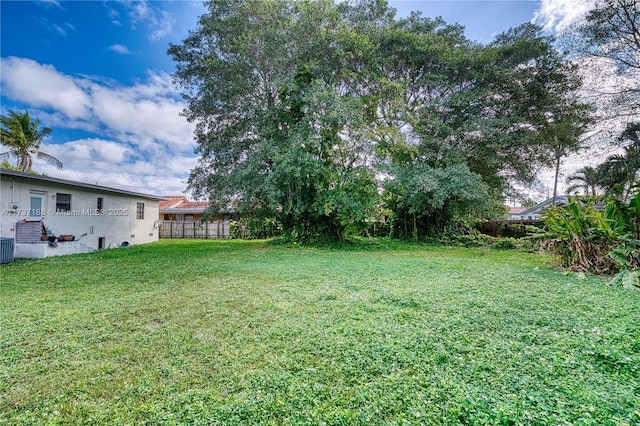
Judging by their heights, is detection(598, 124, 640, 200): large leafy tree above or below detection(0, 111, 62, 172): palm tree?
below

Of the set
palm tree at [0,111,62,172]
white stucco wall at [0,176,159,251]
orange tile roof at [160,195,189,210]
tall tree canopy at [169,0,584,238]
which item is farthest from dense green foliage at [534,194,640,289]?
orange tile roof at [160,195,189,210]

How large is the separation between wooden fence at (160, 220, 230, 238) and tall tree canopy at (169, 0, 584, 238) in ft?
22.9

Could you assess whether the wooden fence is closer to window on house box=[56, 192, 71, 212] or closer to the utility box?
window on house box=[56, 192, 71, 212]

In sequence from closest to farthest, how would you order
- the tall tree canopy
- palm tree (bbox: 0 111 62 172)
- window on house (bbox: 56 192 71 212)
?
1. the tall tree canopy
2. window on house (bbox: 56 192 71 212)
3. palm tree (bbox: 0 111 62 172)

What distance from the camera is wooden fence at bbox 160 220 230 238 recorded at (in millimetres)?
18406

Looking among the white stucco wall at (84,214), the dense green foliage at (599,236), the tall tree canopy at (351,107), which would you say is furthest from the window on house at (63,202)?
the dense green foliage at (599,236)

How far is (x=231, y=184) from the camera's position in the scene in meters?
9.84

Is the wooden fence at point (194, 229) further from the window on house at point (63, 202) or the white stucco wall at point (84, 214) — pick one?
the window on house at point (63, 202)

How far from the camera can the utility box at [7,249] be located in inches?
296

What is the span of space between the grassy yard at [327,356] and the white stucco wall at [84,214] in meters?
6.76

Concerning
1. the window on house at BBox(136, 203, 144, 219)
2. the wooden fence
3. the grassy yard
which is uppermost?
the window on house at BBox(136, 203, 144, 219)

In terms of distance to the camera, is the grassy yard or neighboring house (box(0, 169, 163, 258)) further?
neighboring house (box(0, 169, 163, 258))

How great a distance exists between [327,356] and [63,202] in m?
12.4

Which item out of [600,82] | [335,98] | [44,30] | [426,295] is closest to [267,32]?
[335,98]
